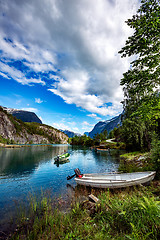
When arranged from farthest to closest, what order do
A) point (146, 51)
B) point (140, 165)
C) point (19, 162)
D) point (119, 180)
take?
1. point (19, 162)
2. point (140, 165)
3. point (119, 180)
4. point (146, 51)

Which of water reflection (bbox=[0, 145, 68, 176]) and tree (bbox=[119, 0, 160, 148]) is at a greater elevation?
tree (bbox=[119, 0, 160, 148])

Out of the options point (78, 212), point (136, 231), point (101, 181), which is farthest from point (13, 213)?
point (136, 231)

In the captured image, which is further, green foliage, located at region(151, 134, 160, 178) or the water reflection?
the water reflection

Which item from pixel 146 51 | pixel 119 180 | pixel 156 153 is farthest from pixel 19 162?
pixel 146 51

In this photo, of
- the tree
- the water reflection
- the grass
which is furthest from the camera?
the water reflection

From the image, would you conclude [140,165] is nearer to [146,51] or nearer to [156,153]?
[156,153]

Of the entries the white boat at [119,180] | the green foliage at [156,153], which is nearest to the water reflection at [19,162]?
the white boat at [119,180]

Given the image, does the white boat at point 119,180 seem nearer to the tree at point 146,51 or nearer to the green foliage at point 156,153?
the green foliage at point 156,153

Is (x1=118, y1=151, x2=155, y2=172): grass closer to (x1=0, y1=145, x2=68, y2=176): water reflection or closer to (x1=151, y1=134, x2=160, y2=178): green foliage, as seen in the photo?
(x1=151, y1=134, x2=160, y2=178): green foliage

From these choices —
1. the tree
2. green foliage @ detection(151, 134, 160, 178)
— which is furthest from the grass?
the tree

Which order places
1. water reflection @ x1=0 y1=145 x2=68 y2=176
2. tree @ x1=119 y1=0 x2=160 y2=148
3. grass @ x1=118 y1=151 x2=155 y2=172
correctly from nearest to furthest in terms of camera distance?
1. tree @ x1=119 y1=0 x2=160 y2=148
2. grass @ x1=118 y1=151 x2=155 y2=172
3. water reflection @ x1=0 y1=145 x2=68 y2=176

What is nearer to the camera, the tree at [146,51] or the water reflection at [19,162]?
the tree at [146,51]

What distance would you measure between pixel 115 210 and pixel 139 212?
54.7 inches

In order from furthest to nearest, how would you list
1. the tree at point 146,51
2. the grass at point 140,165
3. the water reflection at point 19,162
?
the water reflection at point 19,162, the grass at point 140,165, the tree at point 146,51
